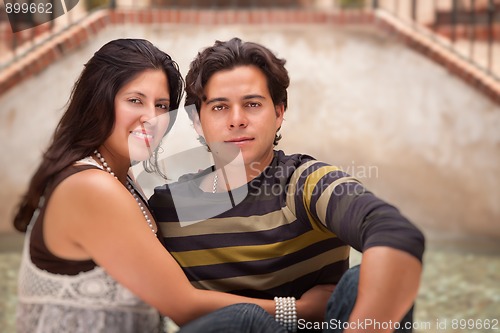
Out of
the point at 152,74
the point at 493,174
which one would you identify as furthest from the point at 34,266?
the point at 493,174

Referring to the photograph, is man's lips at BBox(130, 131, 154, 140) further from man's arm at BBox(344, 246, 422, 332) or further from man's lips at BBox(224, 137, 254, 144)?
man's arm at BBox(344, 246, 422, 332)

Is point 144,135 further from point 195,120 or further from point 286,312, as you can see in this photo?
point 286,312

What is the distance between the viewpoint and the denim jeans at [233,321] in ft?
3.43

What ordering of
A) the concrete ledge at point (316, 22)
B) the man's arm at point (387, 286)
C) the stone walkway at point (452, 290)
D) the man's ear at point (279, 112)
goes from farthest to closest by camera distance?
1. the concrete ledge at point (316, 22)
2. the stone walkway at point (452, 290)
3. the man's ear at point (279, 112)
4. the man's arm at point (387, 286)

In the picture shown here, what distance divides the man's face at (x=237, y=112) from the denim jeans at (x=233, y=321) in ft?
0.75

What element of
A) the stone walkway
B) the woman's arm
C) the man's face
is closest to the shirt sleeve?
the man's face

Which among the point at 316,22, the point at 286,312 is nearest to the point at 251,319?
the point at 286,312

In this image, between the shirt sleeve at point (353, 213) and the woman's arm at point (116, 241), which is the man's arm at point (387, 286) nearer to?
the shirt sleeve at point (353, 213)

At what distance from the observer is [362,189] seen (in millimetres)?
1059

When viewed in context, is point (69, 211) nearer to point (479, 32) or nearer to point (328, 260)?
point (328, 260)

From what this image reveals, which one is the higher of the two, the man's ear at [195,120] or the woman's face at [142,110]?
the woman's face at [142,110]

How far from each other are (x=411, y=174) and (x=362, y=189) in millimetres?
2921

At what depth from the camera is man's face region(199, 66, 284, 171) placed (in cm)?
105

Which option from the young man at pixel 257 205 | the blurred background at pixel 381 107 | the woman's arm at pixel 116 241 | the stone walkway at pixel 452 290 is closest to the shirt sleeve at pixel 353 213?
the young man at pixel 257 205
